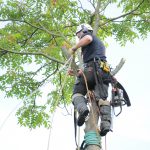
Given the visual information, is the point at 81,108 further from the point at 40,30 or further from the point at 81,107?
the point at 40,30

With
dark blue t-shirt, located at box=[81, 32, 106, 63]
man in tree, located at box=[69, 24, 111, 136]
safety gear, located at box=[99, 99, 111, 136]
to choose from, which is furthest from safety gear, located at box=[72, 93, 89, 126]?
dark blue t-shirt, located at box=[81, 32, 106, 63]

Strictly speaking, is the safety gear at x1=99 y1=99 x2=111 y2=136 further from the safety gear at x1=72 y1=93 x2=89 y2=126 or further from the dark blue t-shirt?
the dark blue t-shirt

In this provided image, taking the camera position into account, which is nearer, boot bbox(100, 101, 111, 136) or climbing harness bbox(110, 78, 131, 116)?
boot bbox(100, 101, 111, 136)

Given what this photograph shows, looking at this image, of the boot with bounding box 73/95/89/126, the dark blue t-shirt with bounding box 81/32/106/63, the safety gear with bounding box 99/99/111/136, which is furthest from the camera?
the dark blue t-shirt with bounding box 81/32/106/63

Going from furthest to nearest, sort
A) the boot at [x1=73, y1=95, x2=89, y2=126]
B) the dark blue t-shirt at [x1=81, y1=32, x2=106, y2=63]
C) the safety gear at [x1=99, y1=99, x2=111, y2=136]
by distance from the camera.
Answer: the dark blue t-shirt at [x1=81, y1=32, x2=106, y2=63] → the safety gear at [x1=99, y1=99, x2=111, y2=136] → the boot at [x1=73, y1=95, x2=89, y2=126]

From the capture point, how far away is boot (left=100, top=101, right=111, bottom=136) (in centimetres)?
599

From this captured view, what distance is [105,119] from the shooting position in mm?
6055

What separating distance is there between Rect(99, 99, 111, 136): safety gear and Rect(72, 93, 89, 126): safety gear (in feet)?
0.99

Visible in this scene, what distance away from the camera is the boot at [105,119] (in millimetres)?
5988

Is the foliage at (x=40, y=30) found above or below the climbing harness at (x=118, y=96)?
above

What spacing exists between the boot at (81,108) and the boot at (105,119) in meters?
0.32

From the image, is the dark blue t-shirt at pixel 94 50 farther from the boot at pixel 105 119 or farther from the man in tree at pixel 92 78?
the boot at pixel 105 119

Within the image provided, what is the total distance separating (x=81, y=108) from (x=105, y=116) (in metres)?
0.46

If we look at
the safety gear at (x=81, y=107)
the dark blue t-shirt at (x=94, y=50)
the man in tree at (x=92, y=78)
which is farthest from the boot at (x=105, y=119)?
the dark blue t-shirt at (x=94, y=50)
